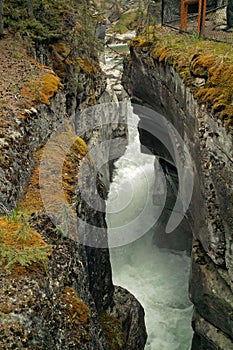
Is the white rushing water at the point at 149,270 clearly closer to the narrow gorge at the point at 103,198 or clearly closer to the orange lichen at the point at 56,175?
the narrow gorge at the point at 103,198

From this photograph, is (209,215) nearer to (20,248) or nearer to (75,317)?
(75,317)

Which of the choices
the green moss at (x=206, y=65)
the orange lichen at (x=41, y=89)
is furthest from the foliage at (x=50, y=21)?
the green moss at (x=206, y=65)

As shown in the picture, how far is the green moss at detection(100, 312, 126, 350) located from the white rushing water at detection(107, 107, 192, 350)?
5.57 metres

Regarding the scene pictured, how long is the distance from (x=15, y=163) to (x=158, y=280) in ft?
40.2

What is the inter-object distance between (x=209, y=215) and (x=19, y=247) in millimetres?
7201

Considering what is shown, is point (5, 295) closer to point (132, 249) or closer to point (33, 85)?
point (33, 85)

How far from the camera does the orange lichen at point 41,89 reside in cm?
1258

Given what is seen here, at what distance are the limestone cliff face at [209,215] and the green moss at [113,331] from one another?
3.42 m

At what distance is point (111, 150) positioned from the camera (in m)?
29.4

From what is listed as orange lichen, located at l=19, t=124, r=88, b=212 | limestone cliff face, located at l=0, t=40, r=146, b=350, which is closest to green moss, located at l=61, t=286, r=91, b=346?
limestone cliff face, located at l=0, t=40, r=146, b=350

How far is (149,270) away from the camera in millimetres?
19969

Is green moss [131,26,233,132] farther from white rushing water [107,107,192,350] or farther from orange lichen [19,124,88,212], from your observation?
white rushing water [107,107,192,350]

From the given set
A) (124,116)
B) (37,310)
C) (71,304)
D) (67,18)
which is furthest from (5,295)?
(124,116)

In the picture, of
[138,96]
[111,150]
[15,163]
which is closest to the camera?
[15,163]
